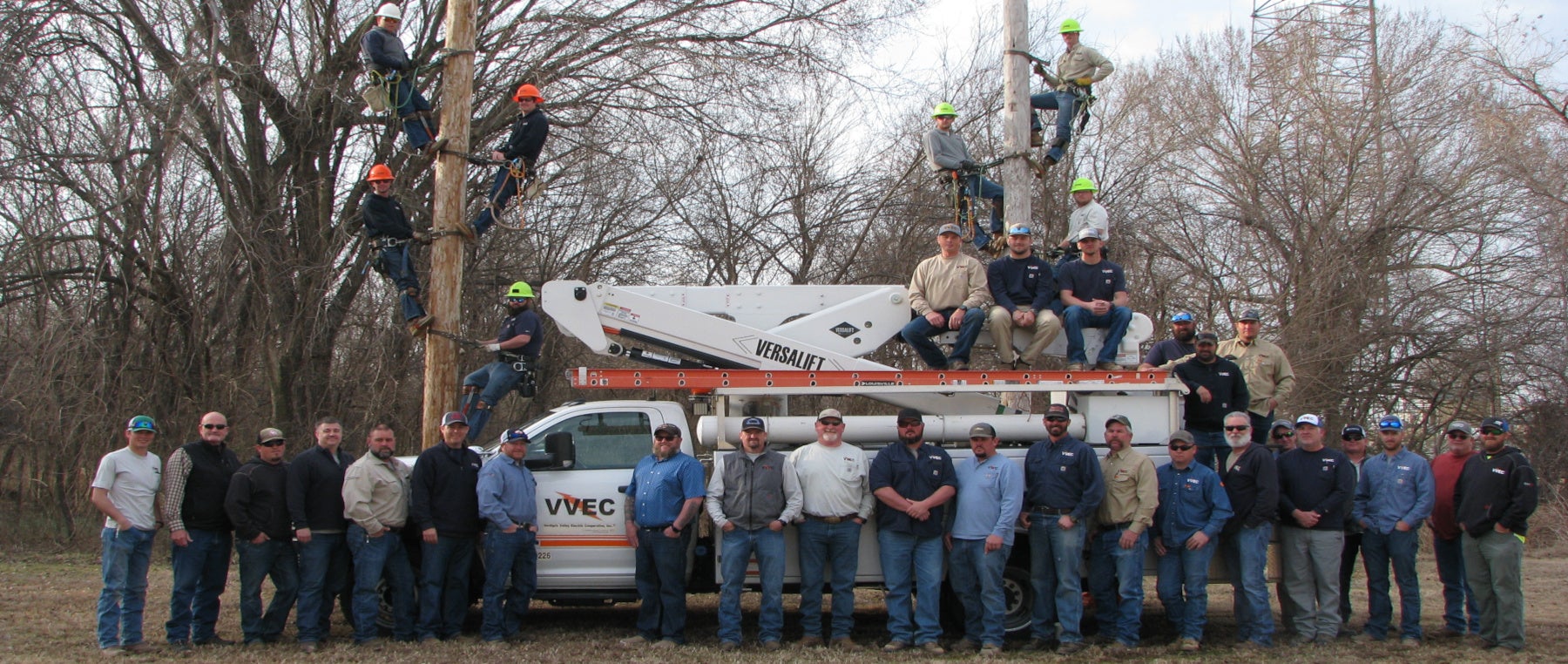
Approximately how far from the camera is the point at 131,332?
14438 mm

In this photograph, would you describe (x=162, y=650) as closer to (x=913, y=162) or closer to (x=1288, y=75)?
(x=913, y=162)

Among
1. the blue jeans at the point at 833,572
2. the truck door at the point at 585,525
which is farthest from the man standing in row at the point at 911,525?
the truck door at the point at 585,525

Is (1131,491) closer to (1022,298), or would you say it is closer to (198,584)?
(1022,298)

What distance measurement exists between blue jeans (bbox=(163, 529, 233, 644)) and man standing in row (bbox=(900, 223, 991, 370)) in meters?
5.20

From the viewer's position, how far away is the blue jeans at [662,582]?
8508 mm

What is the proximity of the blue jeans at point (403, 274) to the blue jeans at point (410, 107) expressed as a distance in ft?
3.39

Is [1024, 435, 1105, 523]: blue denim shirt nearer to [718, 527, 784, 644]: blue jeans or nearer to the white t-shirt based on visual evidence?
[718, 527, 784, 644]: blue jeans

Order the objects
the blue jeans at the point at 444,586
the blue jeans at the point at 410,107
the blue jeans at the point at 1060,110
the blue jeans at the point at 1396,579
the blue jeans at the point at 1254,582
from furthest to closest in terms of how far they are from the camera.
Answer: the blue jeans at the point at 1060,110, the blue jeans at the point at 410,107, the blue jeans at the point at 1396,579, the blue jeans at the point at 1254,582, the blue jeans at the point at 444,586

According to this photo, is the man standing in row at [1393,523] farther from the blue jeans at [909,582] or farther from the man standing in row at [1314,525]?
the blue jeans at [909,582]

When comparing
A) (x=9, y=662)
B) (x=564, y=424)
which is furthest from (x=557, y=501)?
(x=9, y=662)

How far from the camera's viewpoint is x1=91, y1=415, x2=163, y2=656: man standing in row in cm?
806

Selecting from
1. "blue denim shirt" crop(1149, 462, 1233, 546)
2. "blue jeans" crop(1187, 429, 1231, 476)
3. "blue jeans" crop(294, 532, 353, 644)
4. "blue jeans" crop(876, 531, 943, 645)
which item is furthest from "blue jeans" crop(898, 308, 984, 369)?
"blue jeans" crop(294, 532, 353, 644)

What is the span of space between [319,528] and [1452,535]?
8.22 meters

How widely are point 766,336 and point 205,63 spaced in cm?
765
